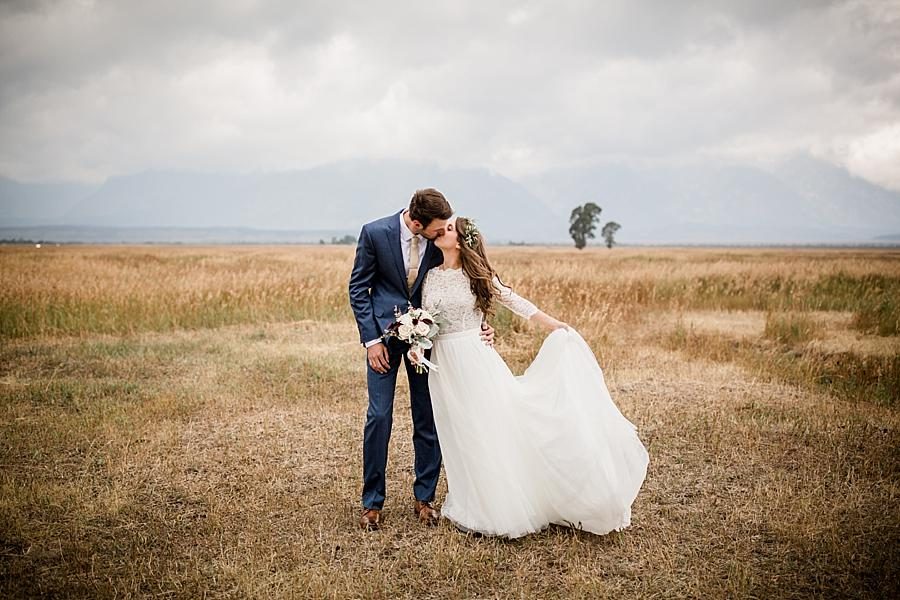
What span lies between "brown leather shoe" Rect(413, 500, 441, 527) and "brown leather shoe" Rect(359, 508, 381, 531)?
382 mm

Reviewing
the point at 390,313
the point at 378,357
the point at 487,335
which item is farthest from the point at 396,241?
the point at 487,335

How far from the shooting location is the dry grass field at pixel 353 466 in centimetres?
452

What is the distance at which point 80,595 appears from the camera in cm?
424

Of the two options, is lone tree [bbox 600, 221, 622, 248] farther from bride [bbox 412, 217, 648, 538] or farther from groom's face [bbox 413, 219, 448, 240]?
groom's face [bbox 413, 219, 448, 240]

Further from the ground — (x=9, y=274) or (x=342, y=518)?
(x=9, y=274)

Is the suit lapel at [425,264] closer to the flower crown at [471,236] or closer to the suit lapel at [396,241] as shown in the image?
the suit lapel at [396,241]

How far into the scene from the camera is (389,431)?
16.8 feet

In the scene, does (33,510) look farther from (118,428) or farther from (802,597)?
(802,597)

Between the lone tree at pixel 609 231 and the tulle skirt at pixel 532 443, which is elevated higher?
the lone tree at pixel 609 231

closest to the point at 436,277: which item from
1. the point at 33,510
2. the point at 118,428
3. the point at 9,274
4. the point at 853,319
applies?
the point at 33,510

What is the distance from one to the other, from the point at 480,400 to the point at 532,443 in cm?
53

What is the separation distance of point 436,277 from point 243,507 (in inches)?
108

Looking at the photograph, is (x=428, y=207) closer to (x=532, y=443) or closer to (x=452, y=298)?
(x=452, y=298)

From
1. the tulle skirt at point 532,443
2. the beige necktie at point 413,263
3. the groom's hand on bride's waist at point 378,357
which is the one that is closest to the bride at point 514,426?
the tulle skirt at point 532,443
